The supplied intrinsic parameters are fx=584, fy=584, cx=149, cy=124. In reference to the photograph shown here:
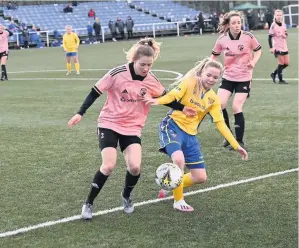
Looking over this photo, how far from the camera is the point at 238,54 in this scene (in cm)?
899

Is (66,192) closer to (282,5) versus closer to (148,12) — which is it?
(148,12)

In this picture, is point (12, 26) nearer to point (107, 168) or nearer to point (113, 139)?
point (113, 139)

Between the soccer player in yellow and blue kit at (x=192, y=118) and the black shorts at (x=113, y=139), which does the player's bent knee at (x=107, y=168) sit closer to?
the black shorts at (x=113, y=139)

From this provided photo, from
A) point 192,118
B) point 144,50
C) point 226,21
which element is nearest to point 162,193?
point 192,118

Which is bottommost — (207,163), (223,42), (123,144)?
(207,163)

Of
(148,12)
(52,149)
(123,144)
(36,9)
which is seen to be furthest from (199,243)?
(148,12)

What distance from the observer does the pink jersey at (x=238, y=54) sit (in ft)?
29.5

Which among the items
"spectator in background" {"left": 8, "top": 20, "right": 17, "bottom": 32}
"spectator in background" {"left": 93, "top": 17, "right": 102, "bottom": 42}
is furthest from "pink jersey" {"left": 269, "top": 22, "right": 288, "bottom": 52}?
"spectator in background" {"left": 8, "top": 20, "right": 17, "bottom": 32}

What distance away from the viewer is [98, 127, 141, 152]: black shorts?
5824 mm

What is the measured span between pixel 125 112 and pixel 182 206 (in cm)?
113

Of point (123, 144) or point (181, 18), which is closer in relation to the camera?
point (123, 144)

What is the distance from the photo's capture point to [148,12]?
175ft

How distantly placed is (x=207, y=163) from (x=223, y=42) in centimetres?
214

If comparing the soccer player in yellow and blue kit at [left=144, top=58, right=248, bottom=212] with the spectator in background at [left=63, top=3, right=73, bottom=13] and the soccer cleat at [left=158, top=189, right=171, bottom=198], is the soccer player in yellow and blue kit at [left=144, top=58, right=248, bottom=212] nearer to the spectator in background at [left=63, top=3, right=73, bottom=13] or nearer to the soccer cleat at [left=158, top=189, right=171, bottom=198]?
the soccer cleat at [left=158, top=189, right=171, bottom=198]
